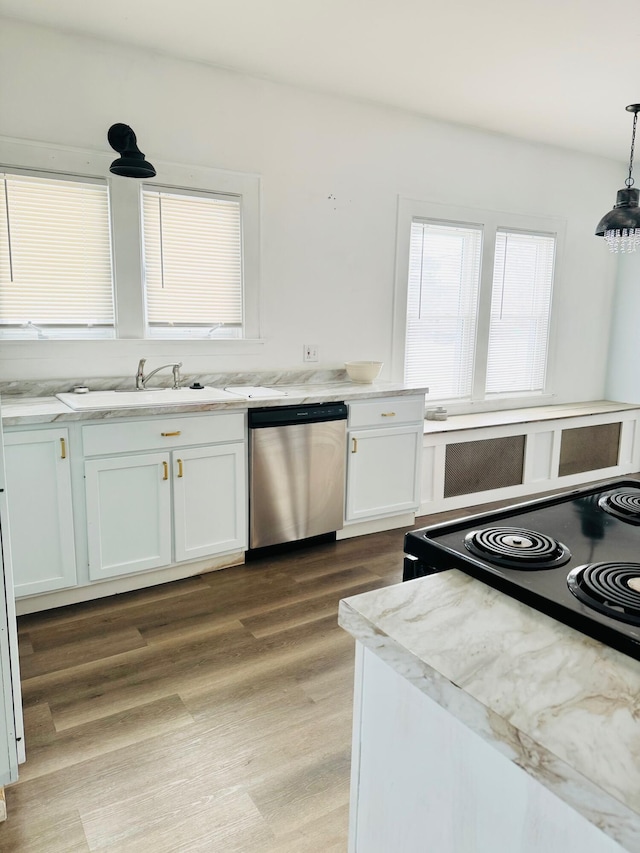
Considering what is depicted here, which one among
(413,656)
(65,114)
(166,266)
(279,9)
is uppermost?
(279,9)

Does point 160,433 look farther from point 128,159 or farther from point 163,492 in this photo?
point 128,159

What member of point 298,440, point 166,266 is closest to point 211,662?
point 298,440

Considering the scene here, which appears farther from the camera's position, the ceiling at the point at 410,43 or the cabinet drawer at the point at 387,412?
the cabinet drawer at the point at 387,412

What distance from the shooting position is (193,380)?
3.55m

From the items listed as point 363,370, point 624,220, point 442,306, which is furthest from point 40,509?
point 624,220

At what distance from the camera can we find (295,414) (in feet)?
10.8

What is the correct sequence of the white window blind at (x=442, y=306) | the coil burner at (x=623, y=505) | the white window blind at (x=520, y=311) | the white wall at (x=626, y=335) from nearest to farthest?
the coil burner at (x=623, y=505), the white window blind at (x=442, y=306), the white window blind at (x=520, y=311), the white wall at (x=626, y=335)

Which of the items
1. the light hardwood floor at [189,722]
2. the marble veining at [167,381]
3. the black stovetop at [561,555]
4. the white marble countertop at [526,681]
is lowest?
the light hardwood floor at [189,722]

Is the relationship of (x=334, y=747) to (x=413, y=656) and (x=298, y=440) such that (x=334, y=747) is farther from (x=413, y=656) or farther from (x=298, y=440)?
(x=298, y=440)

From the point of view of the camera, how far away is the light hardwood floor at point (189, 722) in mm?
1646

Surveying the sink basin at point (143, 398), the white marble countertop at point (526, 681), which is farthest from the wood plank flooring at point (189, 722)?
the white marble countertop at point (526, 681)

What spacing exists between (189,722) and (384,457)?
6.76ft

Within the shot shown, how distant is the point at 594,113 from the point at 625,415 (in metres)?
2.52

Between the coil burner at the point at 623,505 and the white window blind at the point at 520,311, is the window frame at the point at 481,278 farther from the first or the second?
the coil burner at the point at 623,505
